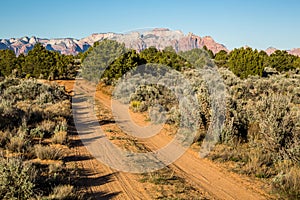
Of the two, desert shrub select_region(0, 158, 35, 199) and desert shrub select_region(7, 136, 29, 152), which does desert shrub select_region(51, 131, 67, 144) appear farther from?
desert shrub select_region(0, 158, 35, 199)

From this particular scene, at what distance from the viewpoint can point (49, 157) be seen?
750 cm

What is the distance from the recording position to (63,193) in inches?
212

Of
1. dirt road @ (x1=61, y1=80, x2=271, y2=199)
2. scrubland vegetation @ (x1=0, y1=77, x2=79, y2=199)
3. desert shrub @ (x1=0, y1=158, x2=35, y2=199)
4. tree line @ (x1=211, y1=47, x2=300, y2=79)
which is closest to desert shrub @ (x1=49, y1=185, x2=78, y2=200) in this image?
scrubland vegetation @ (x1=0, y1=77, x2=79, y2=199)

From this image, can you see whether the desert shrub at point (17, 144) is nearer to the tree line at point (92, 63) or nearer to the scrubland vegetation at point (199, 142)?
the scrubland vegetation at point (199, 142)

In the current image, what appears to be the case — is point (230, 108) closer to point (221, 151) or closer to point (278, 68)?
point (221, 151)

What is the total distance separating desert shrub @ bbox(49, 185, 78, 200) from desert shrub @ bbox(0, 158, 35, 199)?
16.6 inches

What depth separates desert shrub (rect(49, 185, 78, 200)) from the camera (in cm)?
524

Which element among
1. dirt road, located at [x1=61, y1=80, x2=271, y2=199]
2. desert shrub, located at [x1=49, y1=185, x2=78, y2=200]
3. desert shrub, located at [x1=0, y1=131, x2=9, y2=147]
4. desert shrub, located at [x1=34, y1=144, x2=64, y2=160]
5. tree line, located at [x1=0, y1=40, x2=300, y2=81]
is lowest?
dirt road, located at [x1=61, y1=80, x2=271, y2=199]

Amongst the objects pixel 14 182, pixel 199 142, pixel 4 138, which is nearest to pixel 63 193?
pixel 14 182

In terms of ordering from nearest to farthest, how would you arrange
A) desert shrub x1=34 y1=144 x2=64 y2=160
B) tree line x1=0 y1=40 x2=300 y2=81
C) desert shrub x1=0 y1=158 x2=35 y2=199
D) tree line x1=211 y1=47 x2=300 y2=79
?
desert shrub x1=0 y1=158 x2=35 y2=199 < desert shrub x1=34 y1=144 x2=64 y2=160 < tree line x1=0 y1=40 x2=300 y2=81 < tree line x1=211 y1=47 x2=300 y2=79

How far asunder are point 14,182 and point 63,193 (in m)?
0.96

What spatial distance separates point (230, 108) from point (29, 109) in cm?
898

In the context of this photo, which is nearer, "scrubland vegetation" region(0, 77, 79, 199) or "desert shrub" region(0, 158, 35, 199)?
"desert shrub" region(0, 158, 35, 199)

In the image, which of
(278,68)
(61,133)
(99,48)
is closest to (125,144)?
(61,133)
